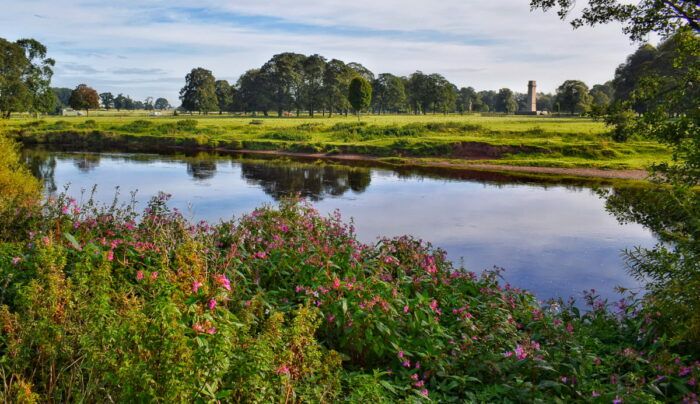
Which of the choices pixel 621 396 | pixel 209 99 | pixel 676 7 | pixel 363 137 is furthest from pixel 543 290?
pixel 209 99

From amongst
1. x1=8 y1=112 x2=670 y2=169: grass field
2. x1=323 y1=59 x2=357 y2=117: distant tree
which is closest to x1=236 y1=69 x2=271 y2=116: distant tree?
x1=323 y1=59 x2=357 y2=117: distant tree

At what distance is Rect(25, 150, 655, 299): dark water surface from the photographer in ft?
43.6

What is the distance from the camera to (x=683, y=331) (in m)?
5.13

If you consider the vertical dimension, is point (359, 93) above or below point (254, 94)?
below

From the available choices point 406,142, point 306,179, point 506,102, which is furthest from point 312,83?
point 306,179

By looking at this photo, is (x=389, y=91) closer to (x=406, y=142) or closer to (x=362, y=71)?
(x=362, y=71)

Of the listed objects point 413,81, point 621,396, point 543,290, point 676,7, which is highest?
point 413,81

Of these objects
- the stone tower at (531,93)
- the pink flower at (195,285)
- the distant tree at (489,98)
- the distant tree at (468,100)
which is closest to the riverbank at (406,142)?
the pink flower at (195,285)

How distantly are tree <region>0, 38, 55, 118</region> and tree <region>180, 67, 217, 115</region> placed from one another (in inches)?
1268

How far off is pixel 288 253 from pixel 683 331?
4949 millimetres

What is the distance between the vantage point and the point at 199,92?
9806cm

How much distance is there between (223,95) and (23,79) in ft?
159

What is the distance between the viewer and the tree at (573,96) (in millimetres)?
81562

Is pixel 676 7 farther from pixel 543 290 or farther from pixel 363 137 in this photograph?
pixel 363 137
